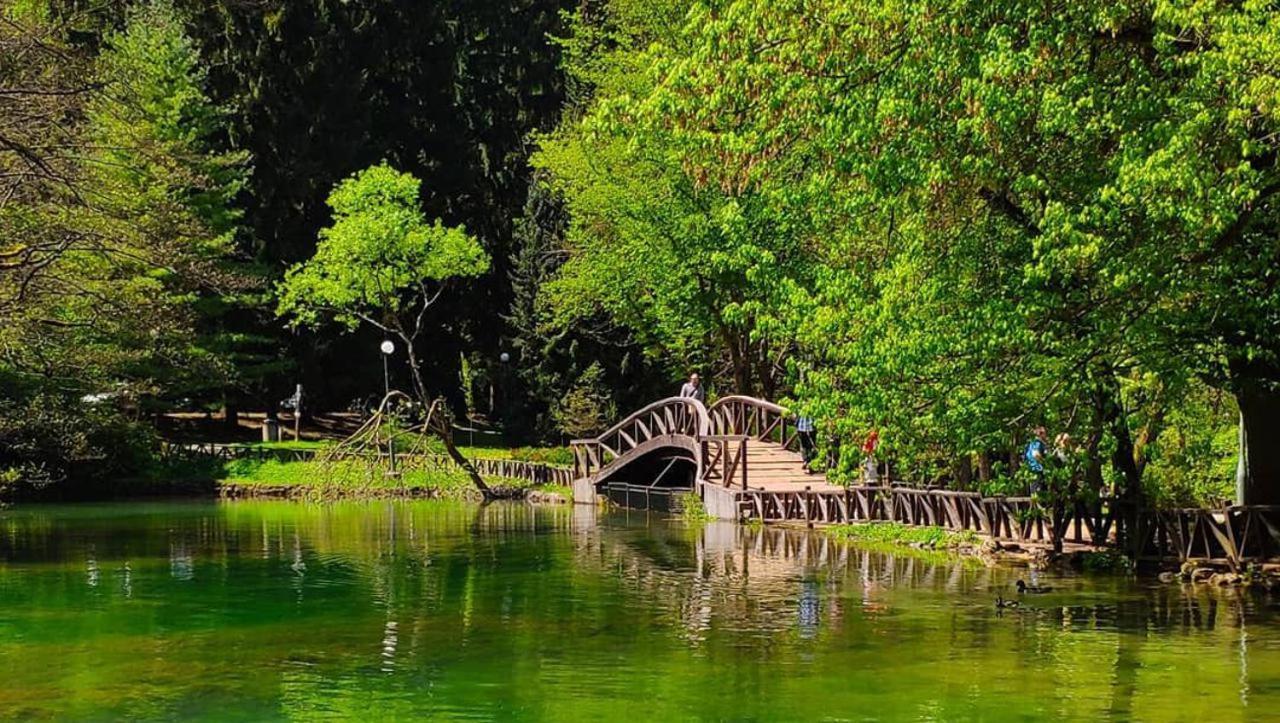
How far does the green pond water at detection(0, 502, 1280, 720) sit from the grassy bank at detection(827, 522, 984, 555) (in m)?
0.71

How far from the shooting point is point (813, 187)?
17703mm

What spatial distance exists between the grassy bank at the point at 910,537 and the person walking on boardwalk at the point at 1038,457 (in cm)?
137

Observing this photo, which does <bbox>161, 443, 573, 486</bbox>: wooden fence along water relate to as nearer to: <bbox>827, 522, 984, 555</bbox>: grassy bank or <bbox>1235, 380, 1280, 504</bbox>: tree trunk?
<bbox>827, 522, 984, 555</bbox>: grassy bank

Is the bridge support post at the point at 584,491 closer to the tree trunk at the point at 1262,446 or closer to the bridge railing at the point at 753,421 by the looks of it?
the bridge railing at the point at 753,421

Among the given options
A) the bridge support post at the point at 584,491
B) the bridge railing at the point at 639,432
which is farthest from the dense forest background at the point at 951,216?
the bridge support post at the point at 584,491

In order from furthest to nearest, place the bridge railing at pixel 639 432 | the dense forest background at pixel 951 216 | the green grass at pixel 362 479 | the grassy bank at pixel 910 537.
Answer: the green grass at pixel 362 479
the bridge railing at pixel 639 432
the grassy bank at pixel 910 537
the dense forest background at pixel 951 216

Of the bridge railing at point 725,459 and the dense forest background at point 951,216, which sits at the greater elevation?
the dense forest background at point 951,216

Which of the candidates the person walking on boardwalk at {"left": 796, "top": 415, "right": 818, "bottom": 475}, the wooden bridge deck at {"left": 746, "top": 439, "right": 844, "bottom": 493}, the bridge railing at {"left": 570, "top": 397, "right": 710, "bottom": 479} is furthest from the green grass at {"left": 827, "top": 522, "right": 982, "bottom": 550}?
the bridge railing at {"left": 570, "top": 397, "right": 710, "bottom": 479}

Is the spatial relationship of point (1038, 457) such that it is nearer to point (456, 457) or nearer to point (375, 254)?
point (456, 457)

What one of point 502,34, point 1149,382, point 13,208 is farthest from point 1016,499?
point 502,34

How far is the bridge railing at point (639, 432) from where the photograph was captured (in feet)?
120

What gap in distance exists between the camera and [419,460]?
41.5m

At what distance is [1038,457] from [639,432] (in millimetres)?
24275

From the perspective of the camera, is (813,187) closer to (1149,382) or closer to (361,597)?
(1149,382)
